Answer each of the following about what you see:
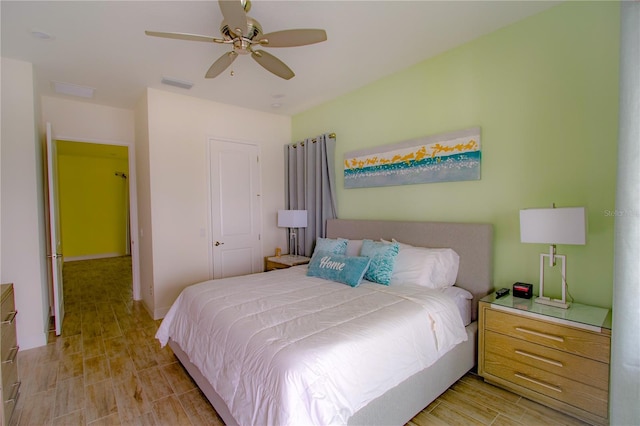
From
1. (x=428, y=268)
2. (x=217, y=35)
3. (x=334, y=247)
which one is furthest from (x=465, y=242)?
(x=217, y=35)

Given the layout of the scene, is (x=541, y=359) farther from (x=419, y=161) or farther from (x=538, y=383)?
(x=419, y=161)

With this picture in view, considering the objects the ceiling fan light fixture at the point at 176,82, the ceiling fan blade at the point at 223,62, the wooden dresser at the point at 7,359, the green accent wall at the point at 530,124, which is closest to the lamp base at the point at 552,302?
the green accent wall at the point at 530,124

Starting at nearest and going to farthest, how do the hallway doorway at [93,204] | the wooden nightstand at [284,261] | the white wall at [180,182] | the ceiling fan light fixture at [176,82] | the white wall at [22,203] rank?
the white wall at [22,203] → the ceiling fan light fixture at [176,82] → the white wall at [180,182] → the wooden nightstand at [284,261] → the hallway doorway at [93,204]

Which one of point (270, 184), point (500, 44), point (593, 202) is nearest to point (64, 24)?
point (270, 184)

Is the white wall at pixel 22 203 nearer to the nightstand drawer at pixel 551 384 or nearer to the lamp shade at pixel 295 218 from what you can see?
the lamp shade at pixel 295 218

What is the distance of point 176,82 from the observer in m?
3.41

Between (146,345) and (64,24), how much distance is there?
2.91 meters

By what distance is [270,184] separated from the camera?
4758mm

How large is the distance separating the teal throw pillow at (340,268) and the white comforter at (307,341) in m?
0.10

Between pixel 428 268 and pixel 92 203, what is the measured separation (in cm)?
869

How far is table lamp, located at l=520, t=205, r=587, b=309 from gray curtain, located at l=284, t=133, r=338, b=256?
2352 millimetres

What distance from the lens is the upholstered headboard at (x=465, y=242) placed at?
8.31 feet

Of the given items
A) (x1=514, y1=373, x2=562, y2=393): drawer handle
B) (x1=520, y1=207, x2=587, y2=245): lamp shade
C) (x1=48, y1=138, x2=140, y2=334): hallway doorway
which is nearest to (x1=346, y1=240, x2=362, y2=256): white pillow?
(x1=520, y1=207, x2=587, y2=245): lamp shade

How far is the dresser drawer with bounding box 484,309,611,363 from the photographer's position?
69.5 inches
